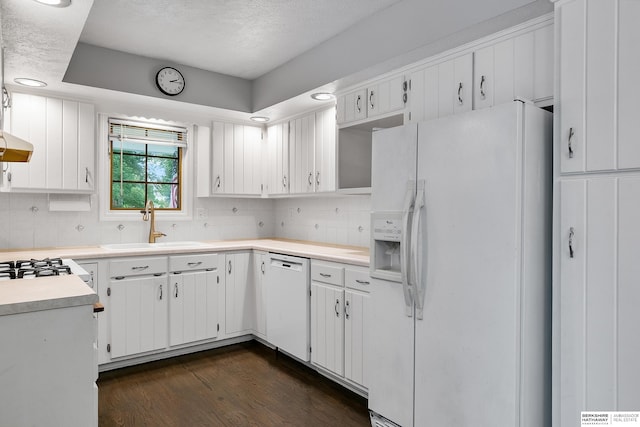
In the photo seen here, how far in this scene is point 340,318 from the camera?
2.90m

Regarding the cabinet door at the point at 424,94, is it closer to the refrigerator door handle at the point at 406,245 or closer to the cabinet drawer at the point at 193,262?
the refrigerator door handle at the point at 406,245

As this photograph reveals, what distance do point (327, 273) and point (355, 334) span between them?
0.48 meters

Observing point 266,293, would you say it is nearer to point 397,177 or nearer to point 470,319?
point 397,177

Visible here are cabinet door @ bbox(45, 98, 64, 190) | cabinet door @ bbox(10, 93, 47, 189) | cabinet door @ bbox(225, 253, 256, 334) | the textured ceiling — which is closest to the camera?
the textured ceiling

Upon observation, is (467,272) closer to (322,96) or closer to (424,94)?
(424,94)

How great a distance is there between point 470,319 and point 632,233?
719 mm

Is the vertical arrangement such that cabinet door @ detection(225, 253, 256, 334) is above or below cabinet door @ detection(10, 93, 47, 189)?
below

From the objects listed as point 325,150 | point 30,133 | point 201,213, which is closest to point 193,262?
point 201,213

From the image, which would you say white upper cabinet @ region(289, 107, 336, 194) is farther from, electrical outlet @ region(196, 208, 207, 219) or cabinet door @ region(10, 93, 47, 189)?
cabinet door @ region(10, 93, 47, 189)

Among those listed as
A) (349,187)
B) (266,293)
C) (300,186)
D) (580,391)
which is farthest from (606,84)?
(266,293)

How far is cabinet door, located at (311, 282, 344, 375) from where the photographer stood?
2.90 meters

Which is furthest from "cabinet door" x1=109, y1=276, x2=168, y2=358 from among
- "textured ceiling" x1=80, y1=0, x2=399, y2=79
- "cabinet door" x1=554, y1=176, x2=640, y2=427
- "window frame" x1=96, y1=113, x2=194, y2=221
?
"cabinet door" x1=554, y1=176, x2=640, y2=427

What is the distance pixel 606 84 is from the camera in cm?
158

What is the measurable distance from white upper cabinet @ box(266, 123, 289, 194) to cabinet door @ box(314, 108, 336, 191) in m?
0.51
